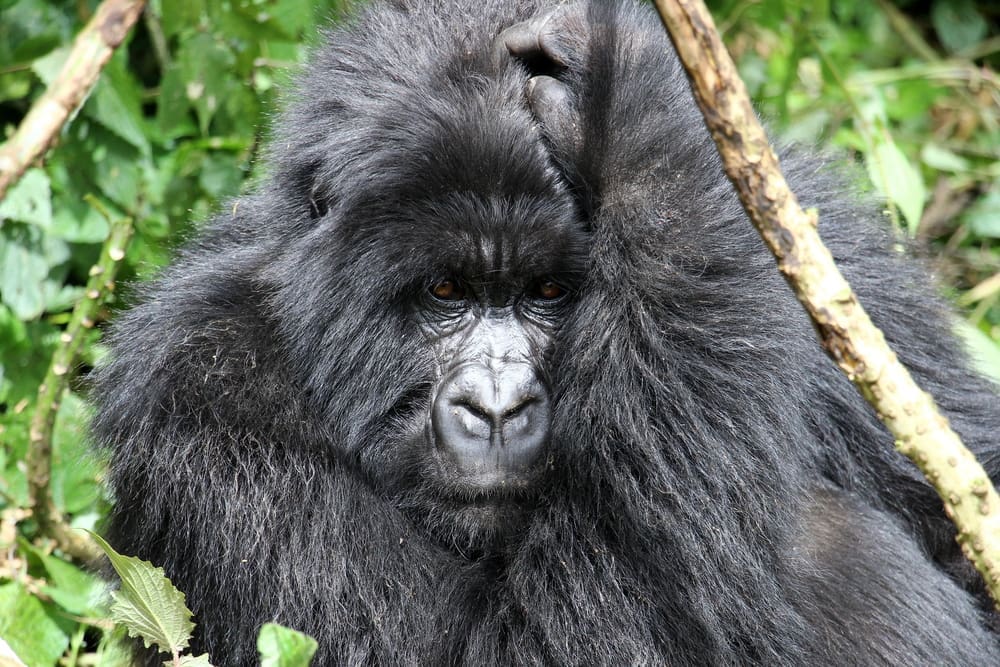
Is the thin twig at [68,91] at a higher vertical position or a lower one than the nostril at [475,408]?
higher

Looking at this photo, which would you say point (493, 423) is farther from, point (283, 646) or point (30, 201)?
point (30, 201)

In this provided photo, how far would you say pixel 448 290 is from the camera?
3.02 metres

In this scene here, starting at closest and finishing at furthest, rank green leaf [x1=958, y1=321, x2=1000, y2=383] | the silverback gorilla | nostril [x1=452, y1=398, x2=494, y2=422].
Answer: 1. the silverback gorilla
2. nostril [x1=452, y1=398, x2=494, y2=422]
3. green leaf [x1=958, y1=321, x2=1000, y2=383]

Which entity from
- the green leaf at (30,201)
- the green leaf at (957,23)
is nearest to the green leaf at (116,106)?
the green leaf at (30,201)

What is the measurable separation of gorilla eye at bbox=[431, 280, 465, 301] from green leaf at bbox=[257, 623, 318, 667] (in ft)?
4.06

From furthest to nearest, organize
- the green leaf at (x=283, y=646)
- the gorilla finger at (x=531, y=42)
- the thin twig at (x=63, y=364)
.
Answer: the thin twig at (x=63, y=364) → the gorilla finger at (x=531, y=42) → the green leaf at (x=283, y=646)

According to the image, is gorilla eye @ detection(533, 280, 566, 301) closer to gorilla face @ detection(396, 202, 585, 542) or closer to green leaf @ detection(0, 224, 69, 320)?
gorilla face @ detection(396, 202, 585, 542)

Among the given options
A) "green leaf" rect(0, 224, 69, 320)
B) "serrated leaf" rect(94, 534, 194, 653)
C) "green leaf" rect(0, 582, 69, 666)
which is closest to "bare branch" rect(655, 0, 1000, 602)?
"serrated leaf" rect(94, 534, 194, 653)

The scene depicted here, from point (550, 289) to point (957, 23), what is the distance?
16.2 ft

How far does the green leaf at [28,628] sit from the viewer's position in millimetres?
3412

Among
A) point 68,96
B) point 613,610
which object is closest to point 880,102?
point 613,610

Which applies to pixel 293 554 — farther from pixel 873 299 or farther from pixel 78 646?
pixel 873 299

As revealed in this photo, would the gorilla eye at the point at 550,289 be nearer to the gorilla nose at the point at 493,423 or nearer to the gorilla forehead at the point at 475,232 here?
the gorilla forehead at the point at 475,232

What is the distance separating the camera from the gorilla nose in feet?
9.18
